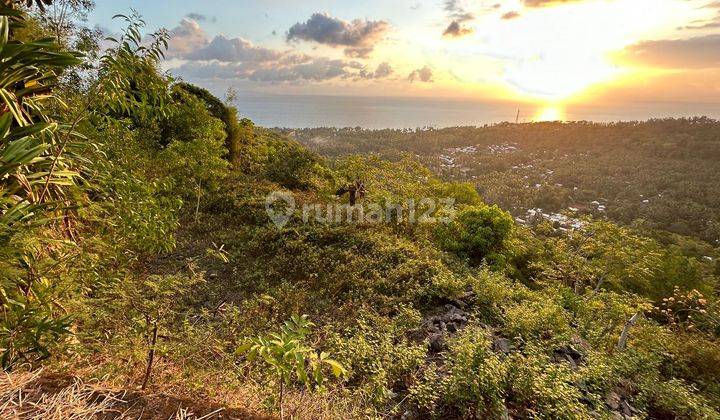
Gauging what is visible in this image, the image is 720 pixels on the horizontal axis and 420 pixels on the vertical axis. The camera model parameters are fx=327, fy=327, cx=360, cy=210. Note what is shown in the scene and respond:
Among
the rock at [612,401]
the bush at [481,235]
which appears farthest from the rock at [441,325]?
the bush at [481,235]

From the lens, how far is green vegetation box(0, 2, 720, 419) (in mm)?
1907

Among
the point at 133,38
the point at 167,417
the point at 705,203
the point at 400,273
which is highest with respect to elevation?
the point at 133,38

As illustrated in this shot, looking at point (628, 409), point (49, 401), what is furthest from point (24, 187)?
point (628, 409)

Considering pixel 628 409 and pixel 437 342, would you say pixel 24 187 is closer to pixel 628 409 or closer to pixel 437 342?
pixel 437 342

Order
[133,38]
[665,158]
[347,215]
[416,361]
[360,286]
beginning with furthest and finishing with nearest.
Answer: [665,158] → [347,215] → [360,286] → [416,361] → [133,38]

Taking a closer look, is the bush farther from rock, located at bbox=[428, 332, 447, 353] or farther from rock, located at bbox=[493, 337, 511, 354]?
rock, located at bbox=[428, 332, 447, 353]

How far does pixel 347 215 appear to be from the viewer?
520 inches

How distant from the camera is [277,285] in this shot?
9.05 meters

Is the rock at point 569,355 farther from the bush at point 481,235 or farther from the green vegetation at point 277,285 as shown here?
the bush at point 481,235

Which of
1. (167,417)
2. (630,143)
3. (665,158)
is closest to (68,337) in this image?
(167,417)

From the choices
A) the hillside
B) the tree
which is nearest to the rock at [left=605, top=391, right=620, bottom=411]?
the tree

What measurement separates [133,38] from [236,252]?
910cm

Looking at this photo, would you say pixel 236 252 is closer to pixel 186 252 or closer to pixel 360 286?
pixel 186 252

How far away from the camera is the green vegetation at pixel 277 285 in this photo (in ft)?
6.26
